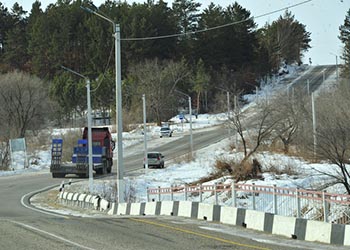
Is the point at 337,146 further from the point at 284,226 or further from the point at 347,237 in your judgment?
the point at 347,237

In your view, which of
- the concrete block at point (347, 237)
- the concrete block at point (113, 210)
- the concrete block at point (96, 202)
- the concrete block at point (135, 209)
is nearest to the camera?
the concrete block at point (347, 237)

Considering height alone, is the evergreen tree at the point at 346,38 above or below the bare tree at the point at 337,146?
above

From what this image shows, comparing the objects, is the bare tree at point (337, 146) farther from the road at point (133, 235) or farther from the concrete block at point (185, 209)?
the road at point (133, 235)

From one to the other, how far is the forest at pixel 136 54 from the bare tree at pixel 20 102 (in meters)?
17.4

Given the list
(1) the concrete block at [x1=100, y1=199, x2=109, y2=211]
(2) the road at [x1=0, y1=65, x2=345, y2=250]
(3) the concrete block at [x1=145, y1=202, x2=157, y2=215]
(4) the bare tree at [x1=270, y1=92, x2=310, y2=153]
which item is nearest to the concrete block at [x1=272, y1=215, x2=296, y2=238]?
(2) the road at [x1=0, y1=65, x2=345, y2=250]

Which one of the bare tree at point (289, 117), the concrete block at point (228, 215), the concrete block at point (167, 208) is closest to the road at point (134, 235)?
the concrete block at point (228, 215)

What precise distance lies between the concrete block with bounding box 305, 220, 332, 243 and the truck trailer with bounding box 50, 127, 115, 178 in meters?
35.6

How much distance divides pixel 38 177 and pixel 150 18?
62990 mm

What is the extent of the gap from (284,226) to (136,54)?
9325 centimetres

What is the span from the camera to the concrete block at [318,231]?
44.9ft

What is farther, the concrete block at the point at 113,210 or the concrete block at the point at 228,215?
the concrete block at the point at 113,210

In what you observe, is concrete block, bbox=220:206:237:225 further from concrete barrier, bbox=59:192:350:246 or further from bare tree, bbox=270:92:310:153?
bare tree, bbox=270:92:310:153

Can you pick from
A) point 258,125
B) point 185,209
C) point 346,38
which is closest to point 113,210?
point 185,209

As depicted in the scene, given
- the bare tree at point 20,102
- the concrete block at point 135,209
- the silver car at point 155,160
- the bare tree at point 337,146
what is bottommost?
the concrete block at point 135,209
